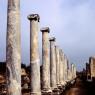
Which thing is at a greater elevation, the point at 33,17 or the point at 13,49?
the point at 33,17

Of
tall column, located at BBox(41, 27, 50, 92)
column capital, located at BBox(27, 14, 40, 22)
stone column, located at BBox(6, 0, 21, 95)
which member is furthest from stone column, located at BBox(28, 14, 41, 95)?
stone column, located at BBox(6, 0, 21, 95)

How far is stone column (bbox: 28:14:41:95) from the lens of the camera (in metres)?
18.1

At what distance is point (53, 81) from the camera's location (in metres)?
26.9

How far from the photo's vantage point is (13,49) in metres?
12.9

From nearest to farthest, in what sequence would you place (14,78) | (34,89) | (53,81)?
1. (14,78)
2. (34,89)
3. (53,81)

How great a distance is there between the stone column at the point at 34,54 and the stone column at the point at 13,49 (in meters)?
5.01

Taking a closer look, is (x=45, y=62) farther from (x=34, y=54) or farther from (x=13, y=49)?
(x=13, y=49)

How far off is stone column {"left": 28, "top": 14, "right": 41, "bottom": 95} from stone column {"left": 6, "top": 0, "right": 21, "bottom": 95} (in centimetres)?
501

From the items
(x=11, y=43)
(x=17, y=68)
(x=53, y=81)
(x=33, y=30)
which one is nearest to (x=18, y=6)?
(x=11, y=43)

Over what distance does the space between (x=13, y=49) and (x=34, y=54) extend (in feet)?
17.6

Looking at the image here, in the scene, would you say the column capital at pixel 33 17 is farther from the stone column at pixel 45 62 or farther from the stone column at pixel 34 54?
the stone column at pixel 45 62

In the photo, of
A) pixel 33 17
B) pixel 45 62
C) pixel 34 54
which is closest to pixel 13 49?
pixel 34 54

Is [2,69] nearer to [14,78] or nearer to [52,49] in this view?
[52,49]

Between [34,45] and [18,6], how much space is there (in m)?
5.44
